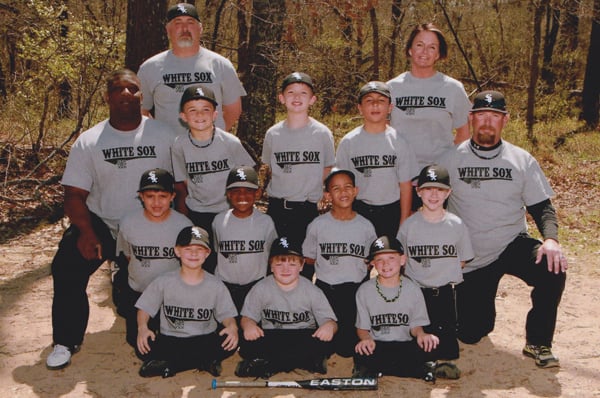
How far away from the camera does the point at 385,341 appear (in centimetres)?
453

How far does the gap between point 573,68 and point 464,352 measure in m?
16.4

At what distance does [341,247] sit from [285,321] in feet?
2.31

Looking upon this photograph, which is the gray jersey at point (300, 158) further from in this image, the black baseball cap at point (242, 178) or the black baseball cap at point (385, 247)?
the black baseball cap at point (385, 247)

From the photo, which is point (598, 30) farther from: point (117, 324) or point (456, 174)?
point (117, 324)

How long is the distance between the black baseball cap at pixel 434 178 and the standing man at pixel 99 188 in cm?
209

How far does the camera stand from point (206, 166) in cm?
503

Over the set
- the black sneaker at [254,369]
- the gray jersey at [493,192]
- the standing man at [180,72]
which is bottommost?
the black sneaker at [254,369]

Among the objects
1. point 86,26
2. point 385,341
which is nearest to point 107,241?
point 385,341

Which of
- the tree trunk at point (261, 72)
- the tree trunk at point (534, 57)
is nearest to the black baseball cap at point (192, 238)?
the tree trunk at point (261, 72)

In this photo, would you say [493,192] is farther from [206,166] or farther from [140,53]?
[140,53]

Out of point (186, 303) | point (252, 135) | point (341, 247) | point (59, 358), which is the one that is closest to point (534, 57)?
point (252, 135)

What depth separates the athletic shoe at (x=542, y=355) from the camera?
4.56m

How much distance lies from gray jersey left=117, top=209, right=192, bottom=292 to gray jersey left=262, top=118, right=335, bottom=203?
0.86m

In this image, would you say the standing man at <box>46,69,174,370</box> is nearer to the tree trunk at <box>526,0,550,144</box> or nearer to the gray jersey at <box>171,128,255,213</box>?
the gray jersey at <box>171,128,255,213</box>
